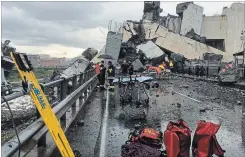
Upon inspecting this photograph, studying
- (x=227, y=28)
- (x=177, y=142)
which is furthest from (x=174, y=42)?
(x=177, y=142)

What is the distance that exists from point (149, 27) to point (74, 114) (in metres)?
54.7

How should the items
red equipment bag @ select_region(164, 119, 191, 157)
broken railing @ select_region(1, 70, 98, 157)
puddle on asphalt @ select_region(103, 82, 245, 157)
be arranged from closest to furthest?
broken railing @ select_region(1, 70, 98, 157)
red equipment bag @ select_region(164, 119, 191, 157)
puddle on asphalt @ select_region(103, 82, 245, 157)

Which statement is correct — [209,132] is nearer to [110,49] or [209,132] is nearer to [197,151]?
[197,151]

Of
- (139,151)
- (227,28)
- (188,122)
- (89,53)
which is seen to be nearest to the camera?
(139,151)

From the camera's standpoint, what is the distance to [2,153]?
3379mm

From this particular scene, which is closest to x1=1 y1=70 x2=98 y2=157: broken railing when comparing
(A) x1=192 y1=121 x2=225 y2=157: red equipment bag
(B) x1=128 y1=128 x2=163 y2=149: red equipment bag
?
(B) x1=128 y1=128 x2=163 y2=149: red equipment bag

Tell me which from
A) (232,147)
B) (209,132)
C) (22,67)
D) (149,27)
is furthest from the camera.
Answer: (149,27)

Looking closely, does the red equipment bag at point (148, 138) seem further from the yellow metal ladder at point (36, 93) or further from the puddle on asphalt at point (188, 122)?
the yellow metal ladder at point (36, 93)

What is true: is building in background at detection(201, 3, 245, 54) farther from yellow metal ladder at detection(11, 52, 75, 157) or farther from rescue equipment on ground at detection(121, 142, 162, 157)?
yellow metal ladder at detection(11, 52, 75, 157)

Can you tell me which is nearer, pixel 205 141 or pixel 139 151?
pixel 139 151

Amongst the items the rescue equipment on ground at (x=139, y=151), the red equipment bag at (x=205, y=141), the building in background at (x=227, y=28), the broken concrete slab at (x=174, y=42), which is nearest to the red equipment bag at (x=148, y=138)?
the rescue equipment on ground at (x=139, y=151)

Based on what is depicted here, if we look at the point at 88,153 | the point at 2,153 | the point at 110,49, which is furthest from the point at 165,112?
the point at 110,49

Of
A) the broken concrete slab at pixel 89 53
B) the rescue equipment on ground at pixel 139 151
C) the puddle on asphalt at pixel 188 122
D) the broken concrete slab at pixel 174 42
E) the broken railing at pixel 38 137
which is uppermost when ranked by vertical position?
the broken concrete slab at pixel 174 42

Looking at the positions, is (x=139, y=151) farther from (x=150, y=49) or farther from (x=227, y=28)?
(x=227, y=28)
